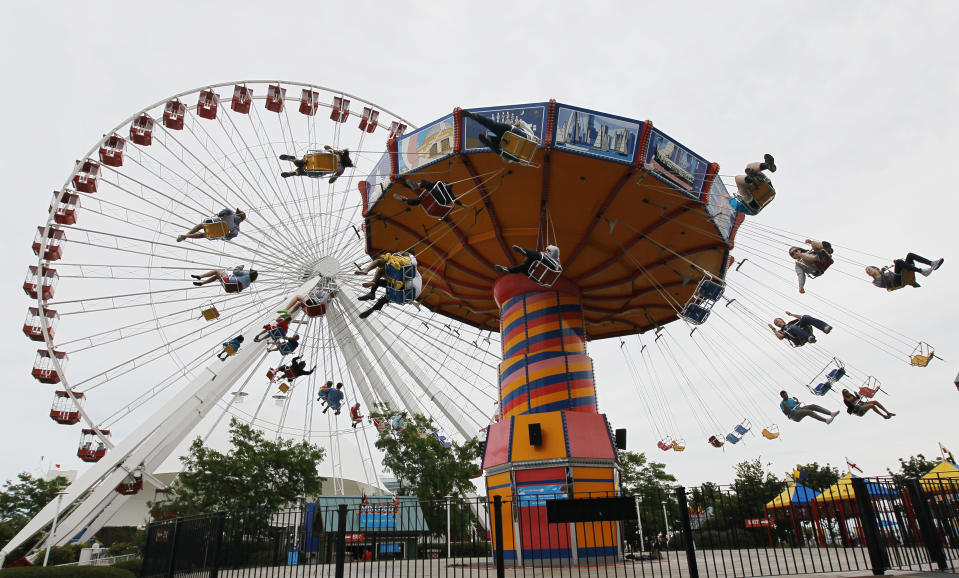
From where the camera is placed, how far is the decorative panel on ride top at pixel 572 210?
1198cm

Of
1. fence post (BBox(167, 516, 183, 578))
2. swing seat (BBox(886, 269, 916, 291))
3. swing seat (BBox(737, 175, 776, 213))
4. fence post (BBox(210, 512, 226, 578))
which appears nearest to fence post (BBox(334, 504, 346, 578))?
fence post (BBox(210, 512, 226, 578))

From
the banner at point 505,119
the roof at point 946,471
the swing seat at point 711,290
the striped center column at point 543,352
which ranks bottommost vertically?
the roof at point 946,471

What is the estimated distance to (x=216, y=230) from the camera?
657 inches

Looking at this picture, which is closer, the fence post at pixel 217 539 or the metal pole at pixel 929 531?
the metal pole at pixel 929 531

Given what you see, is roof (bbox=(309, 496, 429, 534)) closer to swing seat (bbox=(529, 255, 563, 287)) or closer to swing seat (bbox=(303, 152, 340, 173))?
swing seat (bbox=(529, 255, 563, 287))

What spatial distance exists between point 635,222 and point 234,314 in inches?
590

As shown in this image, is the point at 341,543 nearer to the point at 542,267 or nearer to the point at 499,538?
the point at 499,538

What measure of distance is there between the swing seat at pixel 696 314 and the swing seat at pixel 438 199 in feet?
26.1

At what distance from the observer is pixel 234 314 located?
21078 millimetres

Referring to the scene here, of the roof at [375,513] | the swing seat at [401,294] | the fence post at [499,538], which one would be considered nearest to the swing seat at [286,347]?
the roof at [375,513]

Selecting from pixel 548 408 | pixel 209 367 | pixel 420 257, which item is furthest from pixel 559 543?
pixel 209 367

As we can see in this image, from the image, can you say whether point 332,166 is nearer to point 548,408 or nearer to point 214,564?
point 548,408

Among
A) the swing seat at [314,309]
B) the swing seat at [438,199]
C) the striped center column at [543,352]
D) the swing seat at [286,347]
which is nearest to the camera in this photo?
the swing seat at [438,199]

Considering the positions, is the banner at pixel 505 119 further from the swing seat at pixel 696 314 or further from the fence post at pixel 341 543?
the fence post at pixel 341 543
